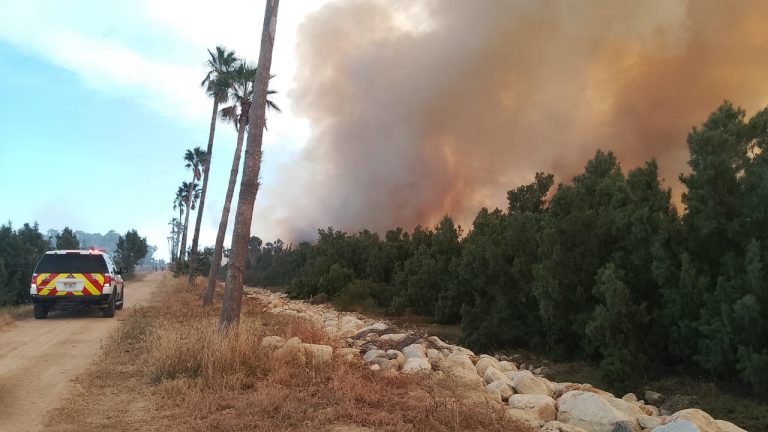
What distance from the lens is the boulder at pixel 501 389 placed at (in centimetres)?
808

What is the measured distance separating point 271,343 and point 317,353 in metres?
0.95

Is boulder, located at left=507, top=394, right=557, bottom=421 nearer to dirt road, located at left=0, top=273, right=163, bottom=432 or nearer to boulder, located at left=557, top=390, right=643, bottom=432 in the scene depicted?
boulder, located at left=557, top=390, right=643, bottom=432

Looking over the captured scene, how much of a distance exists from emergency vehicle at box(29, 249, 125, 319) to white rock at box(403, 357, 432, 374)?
12010 millimetres

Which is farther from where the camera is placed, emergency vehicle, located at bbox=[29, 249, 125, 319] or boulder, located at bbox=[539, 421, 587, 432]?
emergency vehicle, located at bbox=[29, 249, 125, 319]

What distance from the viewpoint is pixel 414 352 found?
9969 mm

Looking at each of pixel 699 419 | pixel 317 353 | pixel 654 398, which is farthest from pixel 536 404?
pixel 654 398

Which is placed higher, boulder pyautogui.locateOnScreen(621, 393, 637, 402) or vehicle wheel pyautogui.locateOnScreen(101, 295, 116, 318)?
vehicle wheel pyautogui.locateOnScreen(101, 295, 116, 318)

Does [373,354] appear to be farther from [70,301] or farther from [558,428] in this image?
[70,301]

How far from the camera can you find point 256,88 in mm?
11242

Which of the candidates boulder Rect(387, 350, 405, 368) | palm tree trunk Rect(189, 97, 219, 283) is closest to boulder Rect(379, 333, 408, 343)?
boulder Rect(387, 350, 405, 368)

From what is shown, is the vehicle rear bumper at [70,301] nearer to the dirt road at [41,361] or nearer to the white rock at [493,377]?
the dirt road at [41,361]

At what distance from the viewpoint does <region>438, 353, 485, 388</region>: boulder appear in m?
8.44

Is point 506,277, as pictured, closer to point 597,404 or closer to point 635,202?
point 635,202

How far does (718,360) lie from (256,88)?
39.7 ft
